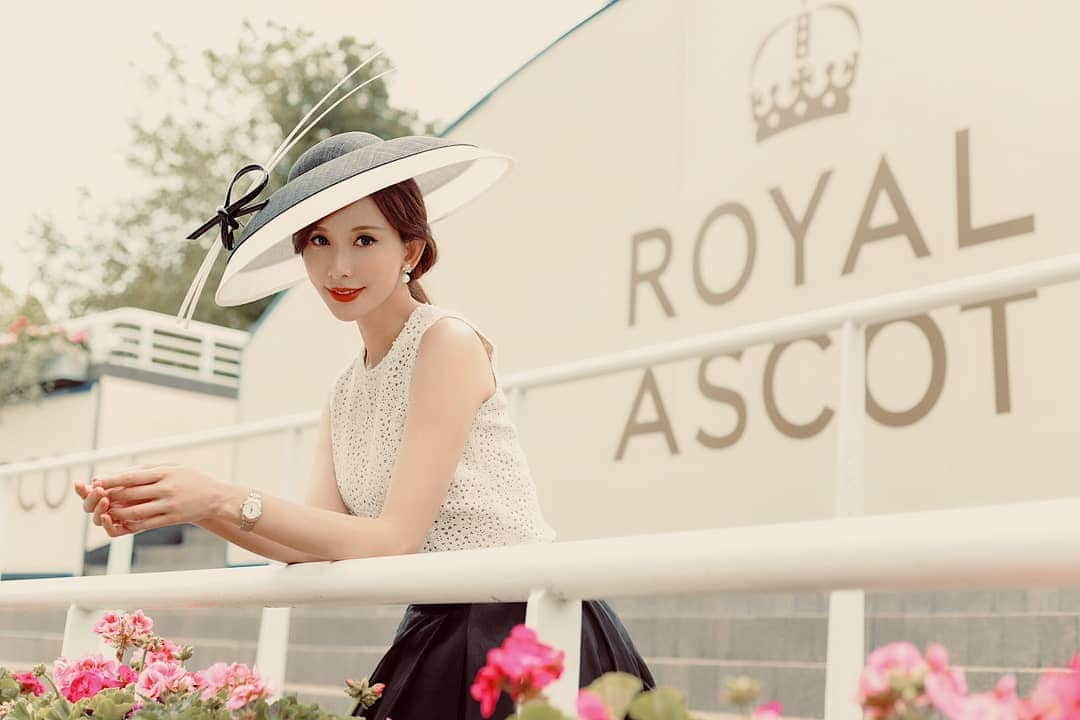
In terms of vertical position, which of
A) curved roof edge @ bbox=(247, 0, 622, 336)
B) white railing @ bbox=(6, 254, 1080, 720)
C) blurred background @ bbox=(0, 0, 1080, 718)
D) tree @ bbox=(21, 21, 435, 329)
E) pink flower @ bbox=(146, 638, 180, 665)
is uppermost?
tree @ bbox=(21, 21, 435, 329)

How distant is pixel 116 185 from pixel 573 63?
15.7 metres

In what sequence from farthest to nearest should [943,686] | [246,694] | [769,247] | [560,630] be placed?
[769,247], [246,694], [560,630], [943,686]

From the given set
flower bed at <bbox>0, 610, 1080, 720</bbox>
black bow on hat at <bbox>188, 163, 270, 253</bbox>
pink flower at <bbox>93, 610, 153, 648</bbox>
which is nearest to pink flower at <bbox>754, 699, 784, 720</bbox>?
flower bed at <bbox>0, 610, 1080, 720</bbox>

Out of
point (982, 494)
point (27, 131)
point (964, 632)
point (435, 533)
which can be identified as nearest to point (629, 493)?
point (982, 494)

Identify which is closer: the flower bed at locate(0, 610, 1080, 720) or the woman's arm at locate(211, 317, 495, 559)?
the flower bed at locate(0, 610, 1080, 720)

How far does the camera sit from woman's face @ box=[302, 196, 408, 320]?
1.71 m

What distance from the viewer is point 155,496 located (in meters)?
1.37

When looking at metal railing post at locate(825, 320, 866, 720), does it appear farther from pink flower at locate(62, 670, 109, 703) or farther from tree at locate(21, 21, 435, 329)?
tree at locate(21, 21, 435, 329)

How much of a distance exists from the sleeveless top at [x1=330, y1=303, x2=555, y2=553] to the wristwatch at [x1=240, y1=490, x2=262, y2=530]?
0.28 m

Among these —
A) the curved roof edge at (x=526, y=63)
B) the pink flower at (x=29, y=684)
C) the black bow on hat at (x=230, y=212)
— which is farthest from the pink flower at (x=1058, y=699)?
the curved roof edge at (x=526, y=63)

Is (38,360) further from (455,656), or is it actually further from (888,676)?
(888,676)

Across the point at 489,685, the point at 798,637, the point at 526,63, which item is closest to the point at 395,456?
the point at 489,685

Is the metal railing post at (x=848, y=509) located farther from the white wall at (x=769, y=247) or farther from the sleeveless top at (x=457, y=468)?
the white wall at (x=769, y=247)

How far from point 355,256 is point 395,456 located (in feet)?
0.89
